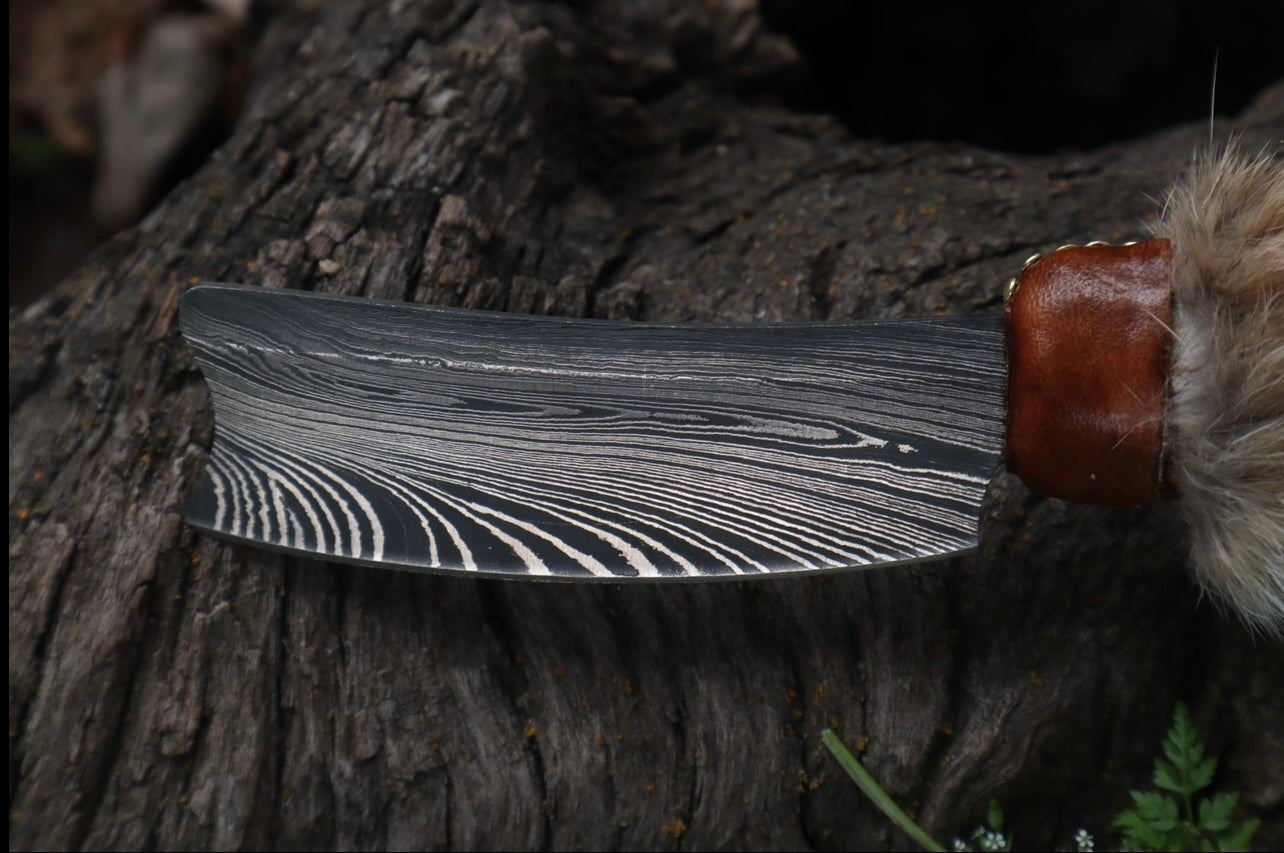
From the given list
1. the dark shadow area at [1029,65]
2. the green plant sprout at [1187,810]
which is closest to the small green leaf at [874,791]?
the green plant sprout at [1187,810]

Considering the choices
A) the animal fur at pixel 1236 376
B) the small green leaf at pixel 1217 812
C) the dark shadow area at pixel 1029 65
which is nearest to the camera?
the animal fur at pixel 1236 376

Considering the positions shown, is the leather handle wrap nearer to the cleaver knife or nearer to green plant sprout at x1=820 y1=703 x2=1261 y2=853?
the cleaver knife

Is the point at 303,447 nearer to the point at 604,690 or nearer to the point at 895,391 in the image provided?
the point at 604,690

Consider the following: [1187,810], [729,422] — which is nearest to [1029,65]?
[729,422]

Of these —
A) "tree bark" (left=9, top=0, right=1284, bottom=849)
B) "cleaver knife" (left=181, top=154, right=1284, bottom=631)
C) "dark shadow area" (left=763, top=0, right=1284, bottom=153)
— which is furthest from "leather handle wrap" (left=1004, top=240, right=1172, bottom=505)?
"dark shadow area" (left=763, top=0, right=1284, bottom=153)

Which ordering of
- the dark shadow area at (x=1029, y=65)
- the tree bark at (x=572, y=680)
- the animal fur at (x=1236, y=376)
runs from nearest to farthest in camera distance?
the animal fur at (x=1236, y=376), the tree bark at (x=572, y=680), the dark shadow area at (x=1029, y=65)

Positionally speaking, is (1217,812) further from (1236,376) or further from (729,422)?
(729,422)

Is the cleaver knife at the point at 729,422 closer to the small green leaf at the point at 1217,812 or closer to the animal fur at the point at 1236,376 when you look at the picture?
the animal fur at the point at 1236,376
